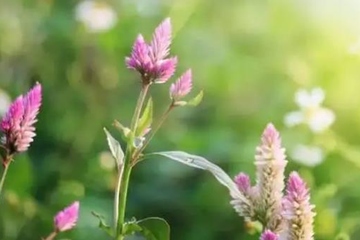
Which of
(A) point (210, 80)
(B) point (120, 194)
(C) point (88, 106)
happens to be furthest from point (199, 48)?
(B) point (120, 194)

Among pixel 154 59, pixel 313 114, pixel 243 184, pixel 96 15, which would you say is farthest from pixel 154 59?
pixel 96 15

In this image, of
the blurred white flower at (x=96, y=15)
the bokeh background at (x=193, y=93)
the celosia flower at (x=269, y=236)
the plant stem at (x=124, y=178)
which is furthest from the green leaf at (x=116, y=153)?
the blurred white flower at (x=96, y=15)

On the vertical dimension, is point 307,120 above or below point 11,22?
below

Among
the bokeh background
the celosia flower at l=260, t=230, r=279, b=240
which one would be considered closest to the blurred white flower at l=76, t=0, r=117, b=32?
the bokeh background

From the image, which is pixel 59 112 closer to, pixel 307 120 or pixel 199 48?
pixel 199 48

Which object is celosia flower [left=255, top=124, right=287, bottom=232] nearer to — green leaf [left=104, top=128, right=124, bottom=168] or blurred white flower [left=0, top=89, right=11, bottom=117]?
green leaf [left=104, top=128, right=124, bottom=168]

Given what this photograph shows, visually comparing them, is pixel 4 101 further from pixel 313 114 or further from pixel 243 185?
pixel 243 185
